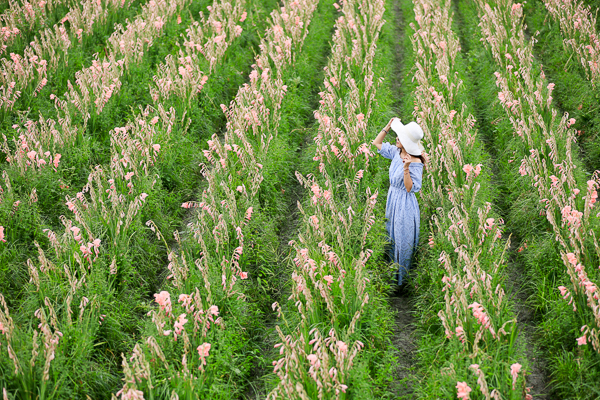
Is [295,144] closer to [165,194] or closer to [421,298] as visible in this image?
[165,194]

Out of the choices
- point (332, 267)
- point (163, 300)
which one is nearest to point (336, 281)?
point (332, 267)

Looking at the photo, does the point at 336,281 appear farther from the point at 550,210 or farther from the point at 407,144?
the point at 550,210

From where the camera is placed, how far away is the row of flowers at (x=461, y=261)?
4.25 meters

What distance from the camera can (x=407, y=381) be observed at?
493 centimetres

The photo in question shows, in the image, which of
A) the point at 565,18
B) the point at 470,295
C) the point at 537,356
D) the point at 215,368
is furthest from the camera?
the point at 565,18

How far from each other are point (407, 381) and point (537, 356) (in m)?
1.16

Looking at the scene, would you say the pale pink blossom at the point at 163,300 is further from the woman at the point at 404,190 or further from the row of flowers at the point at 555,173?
the row of flowers at the point at 555,173

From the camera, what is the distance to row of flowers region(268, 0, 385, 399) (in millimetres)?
4039

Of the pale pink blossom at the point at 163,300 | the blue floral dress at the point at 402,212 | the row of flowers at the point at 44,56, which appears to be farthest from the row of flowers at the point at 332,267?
the row of flowers at the point at 44,56

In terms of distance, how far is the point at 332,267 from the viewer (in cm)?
509

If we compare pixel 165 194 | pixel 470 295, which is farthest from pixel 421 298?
pixel 165 194

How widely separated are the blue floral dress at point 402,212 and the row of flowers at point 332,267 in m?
0.22

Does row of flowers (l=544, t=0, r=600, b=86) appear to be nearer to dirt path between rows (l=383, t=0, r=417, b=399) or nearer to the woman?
the woman

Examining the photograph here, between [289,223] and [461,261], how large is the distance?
7.28 ft
